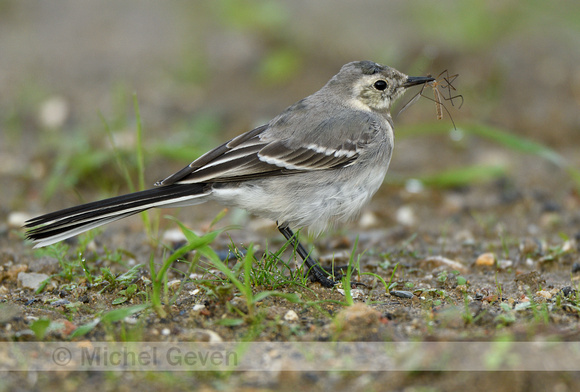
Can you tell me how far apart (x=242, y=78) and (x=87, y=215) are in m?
6.35

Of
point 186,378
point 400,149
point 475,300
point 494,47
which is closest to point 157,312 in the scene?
point 186,378

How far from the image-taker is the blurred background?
8.25m

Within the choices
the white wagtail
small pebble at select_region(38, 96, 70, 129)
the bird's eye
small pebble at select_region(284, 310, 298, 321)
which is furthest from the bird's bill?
small pebble at select_region(38, 96, 70, 129)

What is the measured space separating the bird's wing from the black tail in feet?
0.98

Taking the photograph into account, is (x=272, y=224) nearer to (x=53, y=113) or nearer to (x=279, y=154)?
(x=279, y=154)

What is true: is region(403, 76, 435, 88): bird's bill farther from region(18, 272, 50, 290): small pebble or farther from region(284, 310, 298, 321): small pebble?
region(18, 272, 50, 290): small pebble

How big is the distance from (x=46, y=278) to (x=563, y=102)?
776 centimetres

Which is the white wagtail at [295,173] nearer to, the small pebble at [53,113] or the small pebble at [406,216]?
the small pebble at [406,216]

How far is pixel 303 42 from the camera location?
11.0 m

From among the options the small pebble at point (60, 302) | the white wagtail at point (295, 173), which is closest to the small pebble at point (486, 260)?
the white wagtail at point (295, 173)

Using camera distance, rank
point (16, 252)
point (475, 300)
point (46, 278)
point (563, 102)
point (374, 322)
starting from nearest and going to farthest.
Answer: point (374, 322) → point (475, 300) → point (46, 278) → point (16, 252) → point (563, 102)

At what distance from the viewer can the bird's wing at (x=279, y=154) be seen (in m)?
5.34

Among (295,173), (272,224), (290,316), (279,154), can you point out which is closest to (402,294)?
(290,316)

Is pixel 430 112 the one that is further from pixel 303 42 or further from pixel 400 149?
pixel 303 42
